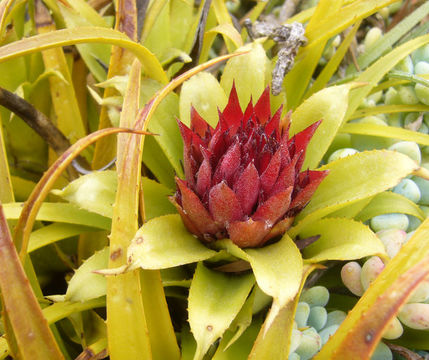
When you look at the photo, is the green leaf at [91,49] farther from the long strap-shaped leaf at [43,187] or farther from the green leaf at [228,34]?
the long strap-shaped leaf at [43,187]

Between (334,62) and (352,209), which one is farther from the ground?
(334,62)

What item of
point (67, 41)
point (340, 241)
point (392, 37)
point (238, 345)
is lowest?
point (238, 345)

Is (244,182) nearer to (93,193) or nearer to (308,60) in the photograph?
(93,193)

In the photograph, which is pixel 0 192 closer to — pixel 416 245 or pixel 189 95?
pixel 189 95

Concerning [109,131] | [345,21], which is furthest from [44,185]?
[345,21]

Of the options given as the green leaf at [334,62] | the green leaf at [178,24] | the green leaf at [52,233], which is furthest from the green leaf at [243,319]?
the green leaf at [178,24]

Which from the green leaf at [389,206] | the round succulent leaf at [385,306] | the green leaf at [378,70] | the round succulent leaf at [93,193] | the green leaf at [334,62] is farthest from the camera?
the green leaf at [334,62]

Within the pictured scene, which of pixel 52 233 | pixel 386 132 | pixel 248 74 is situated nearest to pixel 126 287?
pixel 52 233
